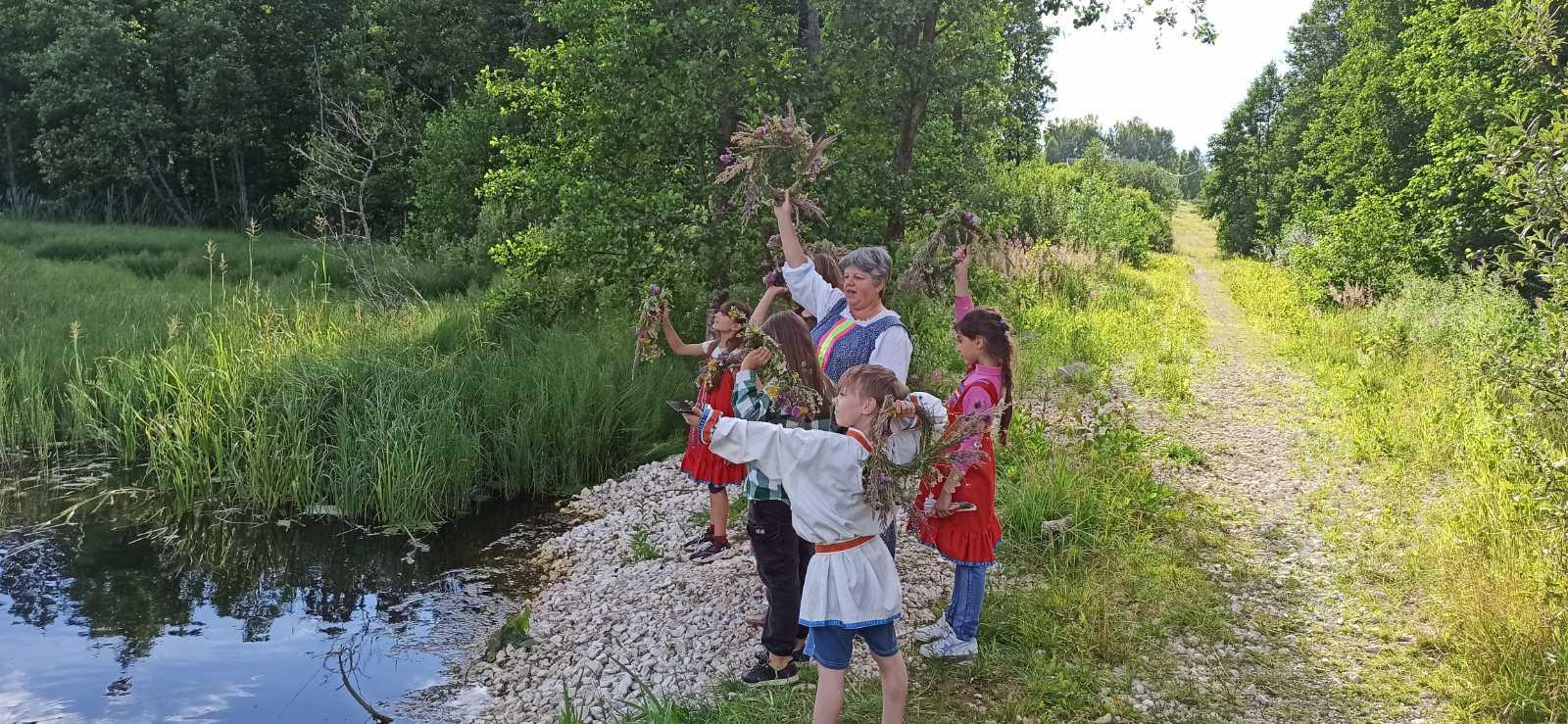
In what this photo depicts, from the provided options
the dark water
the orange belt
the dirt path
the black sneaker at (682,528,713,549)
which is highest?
the orange belt

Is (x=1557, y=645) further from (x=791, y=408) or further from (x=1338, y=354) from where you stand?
(x=1338, y=354)

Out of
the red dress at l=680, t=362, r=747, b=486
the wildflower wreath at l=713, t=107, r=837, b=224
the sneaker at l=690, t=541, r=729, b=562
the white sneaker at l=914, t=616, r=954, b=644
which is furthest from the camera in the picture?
the sneaker at l=690, t=541, r=729, b=562

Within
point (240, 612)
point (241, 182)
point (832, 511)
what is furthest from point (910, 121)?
point (241, 182)

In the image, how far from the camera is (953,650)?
4.55 meters

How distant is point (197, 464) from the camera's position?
7852 mm

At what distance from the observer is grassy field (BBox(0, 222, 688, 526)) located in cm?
790

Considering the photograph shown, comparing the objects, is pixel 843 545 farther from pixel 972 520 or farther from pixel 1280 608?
pixel 1280 608

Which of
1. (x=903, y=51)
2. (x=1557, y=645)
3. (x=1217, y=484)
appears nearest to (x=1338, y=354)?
(x=1217, y=484)

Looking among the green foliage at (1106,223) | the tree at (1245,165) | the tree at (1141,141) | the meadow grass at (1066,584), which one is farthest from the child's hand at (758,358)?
the tree at (1141,141)

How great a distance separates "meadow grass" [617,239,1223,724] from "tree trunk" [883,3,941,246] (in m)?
1.59

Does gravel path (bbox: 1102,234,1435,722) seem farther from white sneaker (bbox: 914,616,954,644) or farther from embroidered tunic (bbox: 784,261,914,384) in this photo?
embroidered tunic (bbox: 784,261,914,384)

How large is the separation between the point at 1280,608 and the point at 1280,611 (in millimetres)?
40

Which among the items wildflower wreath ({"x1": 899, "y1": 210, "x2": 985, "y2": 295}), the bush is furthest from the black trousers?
the bush

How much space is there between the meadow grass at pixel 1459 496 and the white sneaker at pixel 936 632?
2276mm
